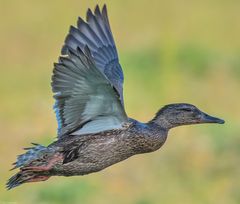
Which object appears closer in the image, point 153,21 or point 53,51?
point 53,51

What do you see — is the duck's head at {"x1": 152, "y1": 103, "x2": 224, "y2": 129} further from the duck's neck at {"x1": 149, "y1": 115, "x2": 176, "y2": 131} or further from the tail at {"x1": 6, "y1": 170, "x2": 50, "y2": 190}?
the tail at {"x1": 6, "y1": 170, "x2": 50, "y2": 190}

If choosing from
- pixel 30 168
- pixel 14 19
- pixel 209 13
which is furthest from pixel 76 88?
pixel 209 13

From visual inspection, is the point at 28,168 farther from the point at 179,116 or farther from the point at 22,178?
the point at 179,116

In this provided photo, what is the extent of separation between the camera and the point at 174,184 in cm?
1411

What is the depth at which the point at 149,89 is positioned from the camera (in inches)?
→ 723

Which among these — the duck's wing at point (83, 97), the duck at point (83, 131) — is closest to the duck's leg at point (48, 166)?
the duck at point (83, 131)

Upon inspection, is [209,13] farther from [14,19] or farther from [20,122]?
[20,122]

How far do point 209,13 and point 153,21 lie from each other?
1541 mm

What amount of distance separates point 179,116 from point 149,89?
6.77m

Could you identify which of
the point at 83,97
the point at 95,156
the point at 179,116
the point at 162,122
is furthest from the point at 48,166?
the point at 179,116

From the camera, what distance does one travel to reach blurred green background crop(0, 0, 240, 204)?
543 inches

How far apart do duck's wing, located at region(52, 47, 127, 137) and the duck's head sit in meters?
0.72

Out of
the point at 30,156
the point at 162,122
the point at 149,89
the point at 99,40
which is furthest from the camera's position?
the point at 149,89

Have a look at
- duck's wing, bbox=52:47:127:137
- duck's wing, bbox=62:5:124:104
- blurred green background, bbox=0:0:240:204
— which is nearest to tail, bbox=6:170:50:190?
duck's wing, bbox=52:47:127:137
